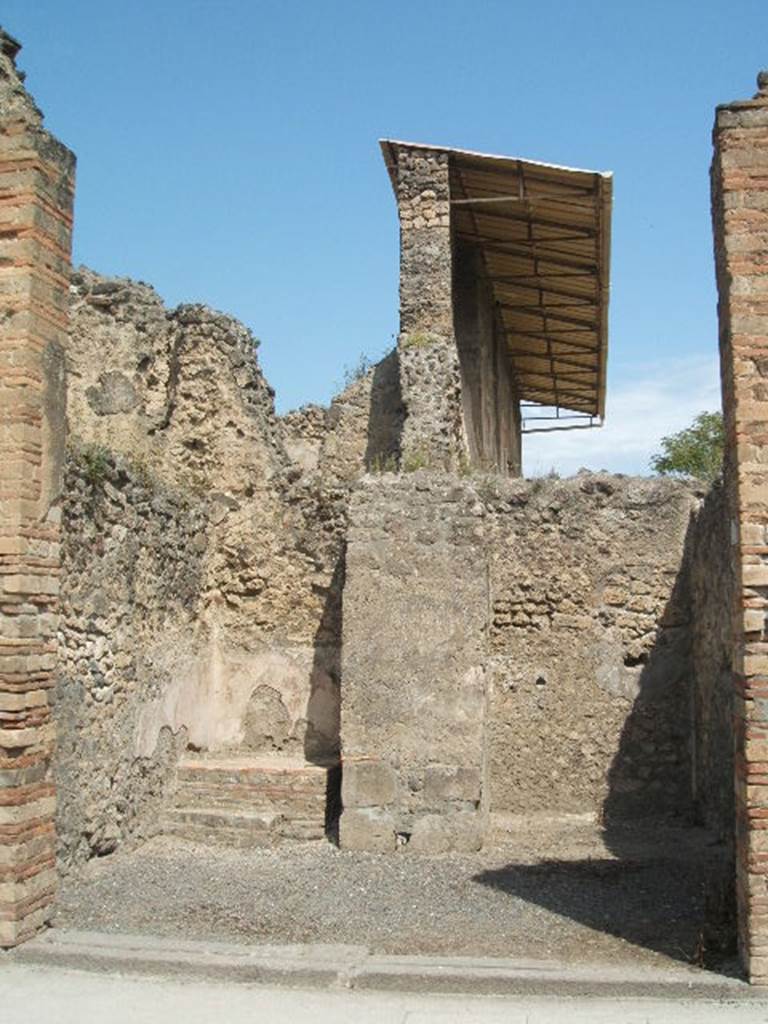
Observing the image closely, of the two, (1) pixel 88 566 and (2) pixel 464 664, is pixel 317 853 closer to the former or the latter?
(2) pixel 464 664

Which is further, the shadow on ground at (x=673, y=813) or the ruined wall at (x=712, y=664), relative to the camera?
the ruined wall at (x=712, y=664)

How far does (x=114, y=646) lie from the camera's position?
7973 mm

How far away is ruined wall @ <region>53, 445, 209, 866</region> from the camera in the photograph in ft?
24.0

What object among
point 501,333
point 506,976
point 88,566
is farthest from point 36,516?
point 501,333

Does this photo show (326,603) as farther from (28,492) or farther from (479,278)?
(479,278)

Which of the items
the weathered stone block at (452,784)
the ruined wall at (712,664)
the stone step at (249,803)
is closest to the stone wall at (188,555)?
the stone step at (249,803)

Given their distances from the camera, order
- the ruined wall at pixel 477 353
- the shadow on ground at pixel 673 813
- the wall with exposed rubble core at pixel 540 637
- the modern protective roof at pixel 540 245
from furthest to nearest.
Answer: the ruined wall at pixel 477 353 → the modern protective roof at pixel 540 245 → the wall with exposed rubble core at pixel 540 637 → the shadow on ground at pixel 673 813

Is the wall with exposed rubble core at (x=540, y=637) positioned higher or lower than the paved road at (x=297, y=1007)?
higher

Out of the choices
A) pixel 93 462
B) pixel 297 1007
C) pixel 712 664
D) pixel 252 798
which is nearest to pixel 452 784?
pixel 252 798

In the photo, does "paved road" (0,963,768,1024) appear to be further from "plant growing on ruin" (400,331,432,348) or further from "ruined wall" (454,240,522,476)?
"ruined wall" (454,240,522,476)

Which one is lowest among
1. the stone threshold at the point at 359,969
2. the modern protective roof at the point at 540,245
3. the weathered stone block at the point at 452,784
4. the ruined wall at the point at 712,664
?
the stone threshold at the point at 359,969

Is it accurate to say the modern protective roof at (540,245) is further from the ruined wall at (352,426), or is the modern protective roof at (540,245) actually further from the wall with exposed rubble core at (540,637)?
the wall with exposed rubble core at (540,637)

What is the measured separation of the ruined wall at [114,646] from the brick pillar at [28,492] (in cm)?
106

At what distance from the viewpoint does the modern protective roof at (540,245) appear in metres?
13.2
